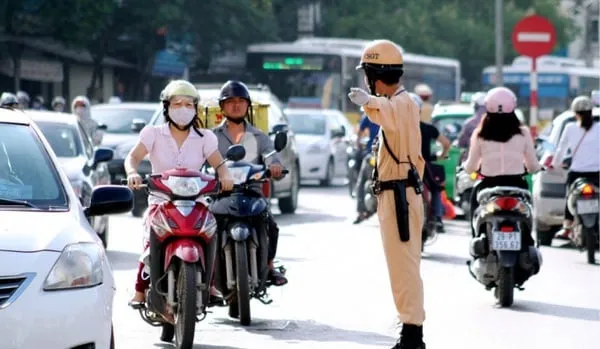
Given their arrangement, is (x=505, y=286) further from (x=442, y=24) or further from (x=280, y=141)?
(x=442, y=24)

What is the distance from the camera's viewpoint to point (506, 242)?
43.2ft

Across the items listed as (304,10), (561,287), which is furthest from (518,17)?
(561,287)

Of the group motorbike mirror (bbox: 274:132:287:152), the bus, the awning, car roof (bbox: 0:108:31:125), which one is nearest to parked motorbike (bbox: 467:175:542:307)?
motorbike mirror (bbox: 274:132:287:152)

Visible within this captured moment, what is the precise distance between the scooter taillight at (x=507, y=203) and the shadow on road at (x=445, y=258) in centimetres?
397

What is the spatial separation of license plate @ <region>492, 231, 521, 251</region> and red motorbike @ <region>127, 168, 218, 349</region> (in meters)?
3.46

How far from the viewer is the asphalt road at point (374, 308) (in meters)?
11.1

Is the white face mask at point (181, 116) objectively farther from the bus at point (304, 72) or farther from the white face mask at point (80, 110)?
the bus at point (304, 72)

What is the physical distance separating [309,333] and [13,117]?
3189 mm

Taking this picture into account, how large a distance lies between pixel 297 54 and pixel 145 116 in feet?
55.9

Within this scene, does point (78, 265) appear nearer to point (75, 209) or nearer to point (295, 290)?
point (75, 209)

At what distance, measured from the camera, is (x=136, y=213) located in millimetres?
25047

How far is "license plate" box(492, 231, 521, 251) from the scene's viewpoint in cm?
1315

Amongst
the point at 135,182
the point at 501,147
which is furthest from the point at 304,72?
the point at 135,182

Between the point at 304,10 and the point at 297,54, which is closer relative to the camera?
the point at 297,54
